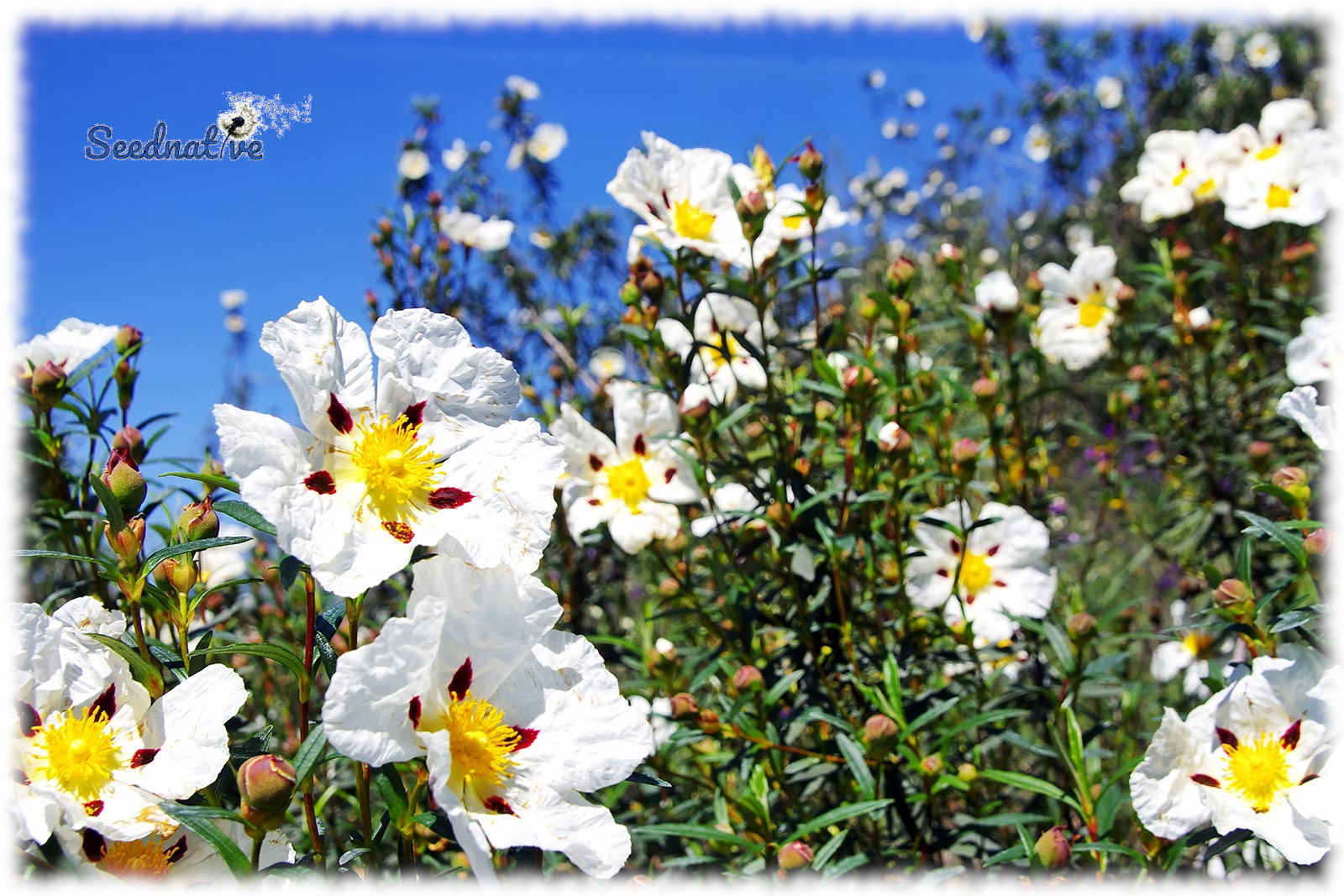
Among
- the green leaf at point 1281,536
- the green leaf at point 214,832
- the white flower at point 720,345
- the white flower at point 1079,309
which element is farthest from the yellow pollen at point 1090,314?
the green leaf at point 214,832

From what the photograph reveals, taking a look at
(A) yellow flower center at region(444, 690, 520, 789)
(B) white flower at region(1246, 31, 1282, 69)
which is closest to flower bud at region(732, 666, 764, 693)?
(A) yellow flower center at region(444, 690, 520, 789)

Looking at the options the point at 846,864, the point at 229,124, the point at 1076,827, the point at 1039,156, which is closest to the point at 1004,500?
the point at 1076,827

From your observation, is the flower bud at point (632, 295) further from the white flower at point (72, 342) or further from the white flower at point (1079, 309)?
the white flower at point (1079, 309)

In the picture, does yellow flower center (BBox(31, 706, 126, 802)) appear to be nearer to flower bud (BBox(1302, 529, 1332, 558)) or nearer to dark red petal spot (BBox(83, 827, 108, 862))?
dark red petal spot (BBox(83, 827, 108, 862))

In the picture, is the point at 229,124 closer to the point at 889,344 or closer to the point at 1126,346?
the point at 889,344

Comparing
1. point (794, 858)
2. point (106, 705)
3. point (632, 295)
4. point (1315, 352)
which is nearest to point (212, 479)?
point (106, 705)

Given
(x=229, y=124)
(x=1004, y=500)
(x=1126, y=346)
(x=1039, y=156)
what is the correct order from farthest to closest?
1. (x=1039, y=156)
2. (x=1126, y=346)
3. (x=1004, y=500)
4. (x=229, y=124)
